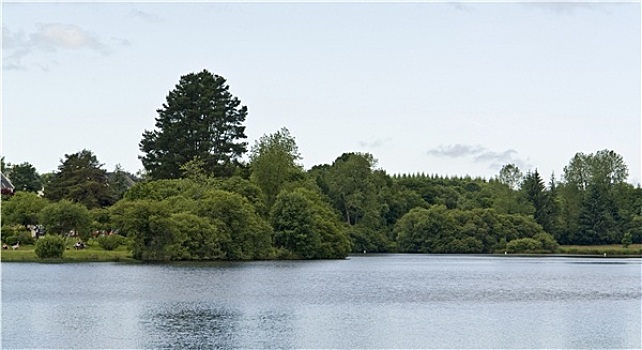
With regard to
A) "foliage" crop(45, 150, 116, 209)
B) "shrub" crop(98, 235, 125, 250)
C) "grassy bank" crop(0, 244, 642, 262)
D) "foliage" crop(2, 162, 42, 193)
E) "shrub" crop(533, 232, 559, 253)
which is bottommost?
"grassy bank" crop(0, 244, 642, 262)

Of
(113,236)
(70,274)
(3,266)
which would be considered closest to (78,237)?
(113,236)

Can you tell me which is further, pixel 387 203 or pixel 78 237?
pixel 387 203

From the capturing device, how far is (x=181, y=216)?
86188 mm

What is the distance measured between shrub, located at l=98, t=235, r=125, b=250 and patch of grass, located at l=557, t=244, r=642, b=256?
8385 cm

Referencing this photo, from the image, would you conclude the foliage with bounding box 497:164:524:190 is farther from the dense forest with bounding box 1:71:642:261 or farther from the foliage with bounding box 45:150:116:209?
the foliage with bounding box 45:150:116:209

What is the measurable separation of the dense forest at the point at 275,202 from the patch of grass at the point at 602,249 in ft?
4.60

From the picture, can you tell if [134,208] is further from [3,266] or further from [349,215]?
[349,215]

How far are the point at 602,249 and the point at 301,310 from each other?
11276cm

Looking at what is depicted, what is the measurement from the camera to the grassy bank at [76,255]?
3063 inches

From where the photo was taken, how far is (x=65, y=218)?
278ft

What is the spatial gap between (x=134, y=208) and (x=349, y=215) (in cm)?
6712

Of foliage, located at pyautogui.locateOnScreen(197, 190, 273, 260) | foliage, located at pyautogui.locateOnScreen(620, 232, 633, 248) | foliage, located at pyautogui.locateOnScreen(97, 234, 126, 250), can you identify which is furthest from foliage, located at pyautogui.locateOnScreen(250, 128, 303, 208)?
foliage, located at pyautogui.locateOnScreen(620, 232, 633, 248)

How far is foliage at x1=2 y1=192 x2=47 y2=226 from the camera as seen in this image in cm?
8938

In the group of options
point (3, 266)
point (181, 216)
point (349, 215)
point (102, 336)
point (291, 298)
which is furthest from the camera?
point (349, 215)
